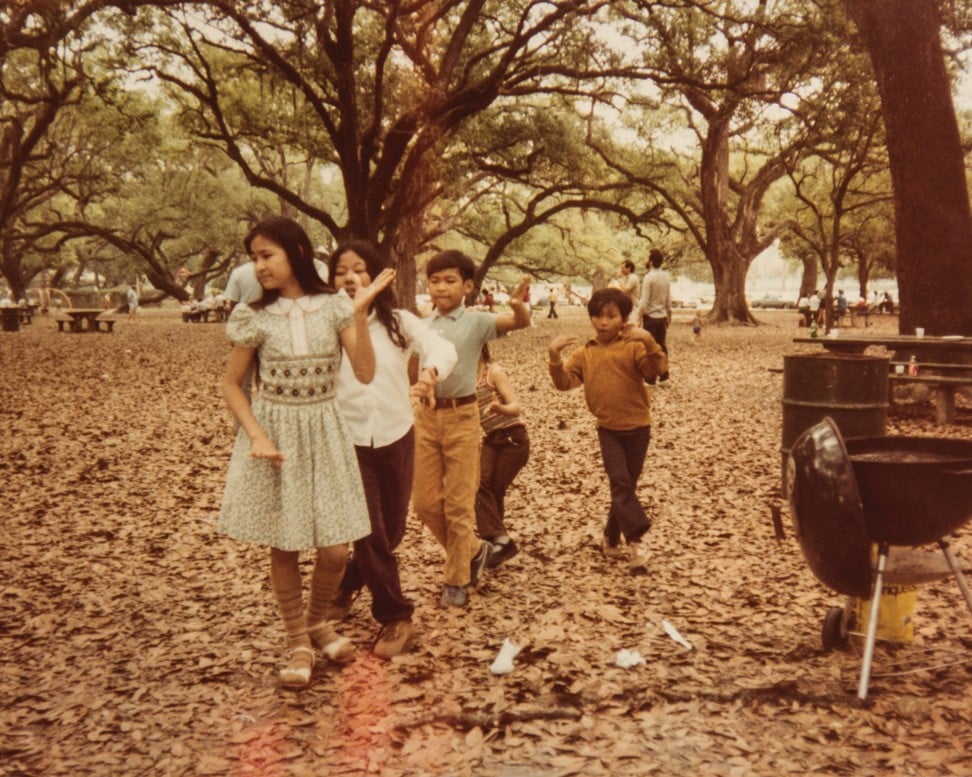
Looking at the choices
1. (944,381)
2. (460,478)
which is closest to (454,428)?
(460,478)

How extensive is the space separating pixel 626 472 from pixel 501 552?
0.87 metres

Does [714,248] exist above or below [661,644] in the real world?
above

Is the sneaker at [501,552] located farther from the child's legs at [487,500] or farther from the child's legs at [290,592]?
the child's legs at [290,592]

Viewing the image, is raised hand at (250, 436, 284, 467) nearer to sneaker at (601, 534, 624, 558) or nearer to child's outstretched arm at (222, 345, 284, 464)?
child's outstretched arm at (222, 345, 284, 464)

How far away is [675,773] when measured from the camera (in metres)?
3.10

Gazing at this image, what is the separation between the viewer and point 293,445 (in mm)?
3613

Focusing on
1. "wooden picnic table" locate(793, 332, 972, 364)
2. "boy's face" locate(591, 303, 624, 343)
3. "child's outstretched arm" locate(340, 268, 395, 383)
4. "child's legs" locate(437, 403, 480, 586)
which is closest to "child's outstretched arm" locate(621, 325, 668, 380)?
"boy's face" locate(591, 303, 624, 343)

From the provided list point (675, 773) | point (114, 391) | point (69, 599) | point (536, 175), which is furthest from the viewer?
point (536, 175)

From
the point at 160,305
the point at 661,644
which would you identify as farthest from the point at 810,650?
the point at 160,305

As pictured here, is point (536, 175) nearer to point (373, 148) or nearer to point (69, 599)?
point (373, 148)

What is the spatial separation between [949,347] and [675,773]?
8.20 m

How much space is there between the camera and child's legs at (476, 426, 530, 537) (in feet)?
17.2

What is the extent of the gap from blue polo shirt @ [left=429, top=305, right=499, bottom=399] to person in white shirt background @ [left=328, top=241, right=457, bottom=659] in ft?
1.13

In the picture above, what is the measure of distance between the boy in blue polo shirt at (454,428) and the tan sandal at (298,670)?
1.04m
